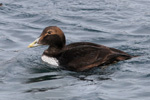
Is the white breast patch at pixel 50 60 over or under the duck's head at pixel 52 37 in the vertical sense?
under

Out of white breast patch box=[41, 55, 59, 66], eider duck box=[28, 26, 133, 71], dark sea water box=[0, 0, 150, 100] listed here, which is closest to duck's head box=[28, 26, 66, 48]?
eider duck box=[28, 26, 133, 71]

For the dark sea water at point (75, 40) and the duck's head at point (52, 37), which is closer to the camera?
the dark sea water at point (75, 40)

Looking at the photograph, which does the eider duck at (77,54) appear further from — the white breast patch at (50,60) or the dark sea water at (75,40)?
the dark sea water at (75,40)

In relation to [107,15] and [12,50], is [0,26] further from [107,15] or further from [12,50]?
[107,15]

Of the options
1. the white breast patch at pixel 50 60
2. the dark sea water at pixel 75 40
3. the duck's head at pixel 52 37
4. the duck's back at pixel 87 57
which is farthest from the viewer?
the duck's head at pixel 52 37

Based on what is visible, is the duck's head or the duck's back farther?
the duck's head

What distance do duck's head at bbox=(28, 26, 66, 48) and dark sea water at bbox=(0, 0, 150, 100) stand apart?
0.52 meters

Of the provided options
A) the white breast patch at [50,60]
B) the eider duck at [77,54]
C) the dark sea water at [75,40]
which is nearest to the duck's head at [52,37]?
the eider duck at [77,54]

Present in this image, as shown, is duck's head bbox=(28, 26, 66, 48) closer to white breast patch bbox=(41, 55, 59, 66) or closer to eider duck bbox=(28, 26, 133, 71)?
eider duck bbox=(28, 26, 133, 71)

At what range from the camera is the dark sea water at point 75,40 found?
8180 millimetres

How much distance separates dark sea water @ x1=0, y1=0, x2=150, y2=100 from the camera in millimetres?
8180

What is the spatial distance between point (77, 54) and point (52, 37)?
78 centimetres

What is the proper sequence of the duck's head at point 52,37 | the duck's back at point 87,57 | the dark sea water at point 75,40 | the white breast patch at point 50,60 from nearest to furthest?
the dark sea water at point 75,40 → the duck's back at point 87,57 → the white breast patch at point 50,60 → the duck's head at point 52,37

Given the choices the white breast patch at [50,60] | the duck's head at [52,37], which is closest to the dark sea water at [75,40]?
the white breast patch at [50,60]
